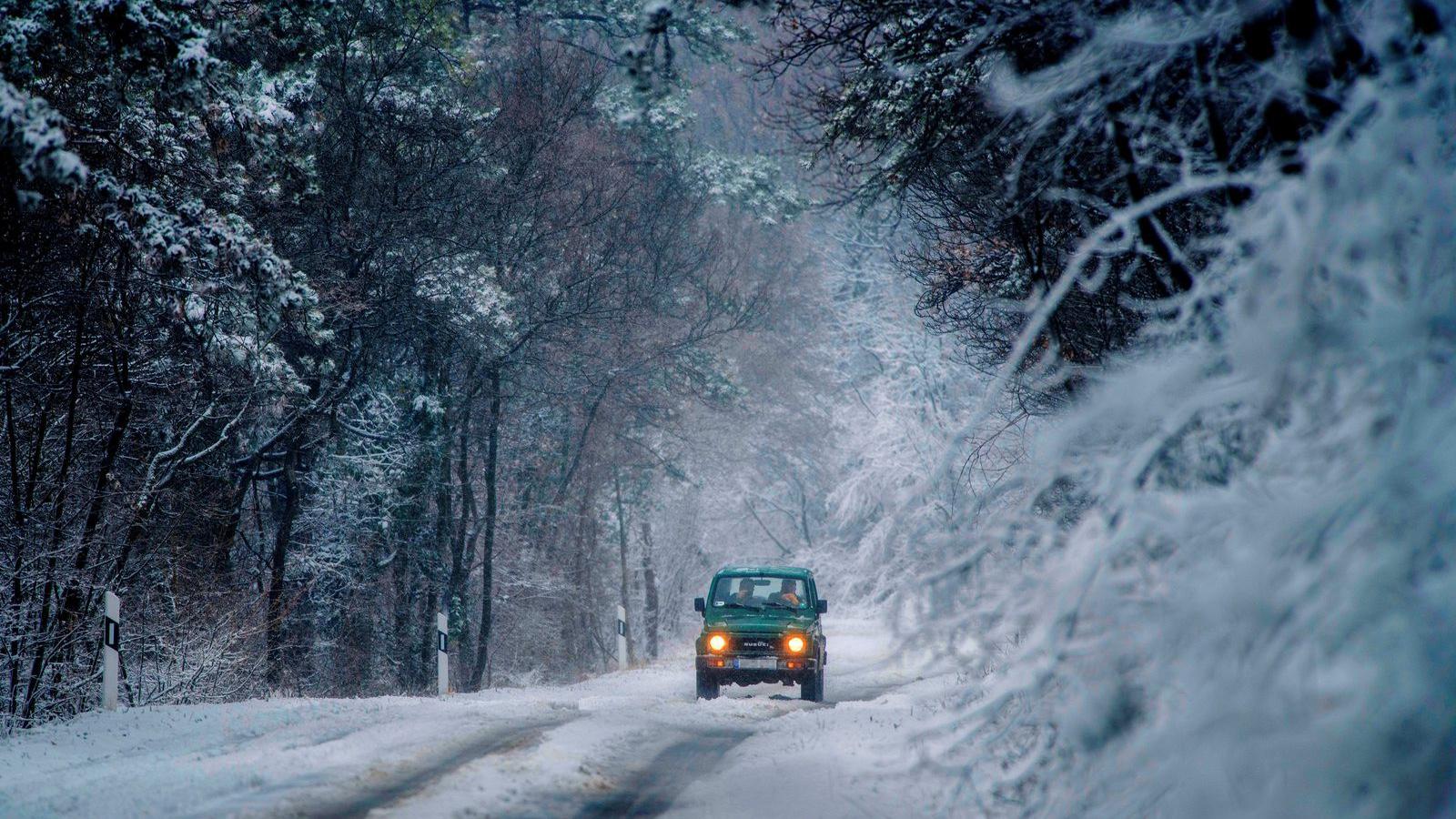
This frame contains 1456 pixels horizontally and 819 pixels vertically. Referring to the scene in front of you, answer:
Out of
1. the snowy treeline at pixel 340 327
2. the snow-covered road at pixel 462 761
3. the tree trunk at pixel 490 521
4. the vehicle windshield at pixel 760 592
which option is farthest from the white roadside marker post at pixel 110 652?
the tree trunk at pixel 490 521

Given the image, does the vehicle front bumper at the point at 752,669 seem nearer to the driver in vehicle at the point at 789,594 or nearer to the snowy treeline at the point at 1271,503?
the driver in vehicle at the point at 789,594

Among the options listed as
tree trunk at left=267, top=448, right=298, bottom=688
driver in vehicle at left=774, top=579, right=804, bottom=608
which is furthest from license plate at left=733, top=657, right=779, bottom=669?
tree trunk at left=267, top=448, right=298, bottom=688

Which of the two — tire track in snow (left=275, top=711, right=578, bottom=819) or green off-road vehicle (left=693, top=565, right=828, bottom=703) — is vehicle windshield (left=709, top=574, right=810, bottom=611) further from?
tire track in snow (left=275, top=711, right=578, bottom=819)

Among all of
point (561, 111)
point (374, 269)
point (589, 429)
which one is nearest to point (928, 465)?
point (589, 429)

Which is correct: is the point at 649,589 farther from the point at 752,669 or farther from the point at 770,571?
the point at 752,669

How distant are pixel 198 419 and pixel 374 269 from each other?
5636mm

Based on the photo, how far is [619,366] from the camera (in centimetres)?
2984

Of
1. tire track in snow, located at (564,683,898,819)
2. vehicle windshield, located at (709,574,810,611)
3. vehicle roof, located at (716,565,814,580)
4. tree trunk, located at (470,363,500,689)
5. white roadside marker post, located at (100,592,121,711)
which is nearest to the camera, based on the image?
tire track in snow, located at (564,683,898,819)

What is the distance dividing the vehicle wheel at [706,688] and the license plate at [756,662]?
18.8 inches

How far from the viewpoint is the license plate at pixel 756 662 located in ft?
52.0

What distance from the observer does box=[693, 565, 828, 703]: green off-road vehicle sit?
1587 centimetres

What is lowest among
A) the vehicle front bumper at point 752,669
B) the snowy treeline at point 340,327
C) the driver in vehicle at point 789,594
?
the vehicle front bumper at point 752,669

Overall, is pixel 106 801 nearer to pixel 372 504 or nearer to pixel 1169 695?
pixel 1169 695

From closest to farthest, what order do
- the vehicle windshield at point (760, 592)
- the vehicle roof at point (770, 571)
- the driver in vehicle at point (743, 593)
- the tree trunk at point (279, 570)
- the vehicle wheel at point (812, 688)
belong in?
the vehicle wheel at point (812, 688) < the vehicle windshield at point (760, 592) < the driver in vehicle at point (743, 593) < the vehicle roof at point (770, 571) < the tree trunk at point (279, 570)
